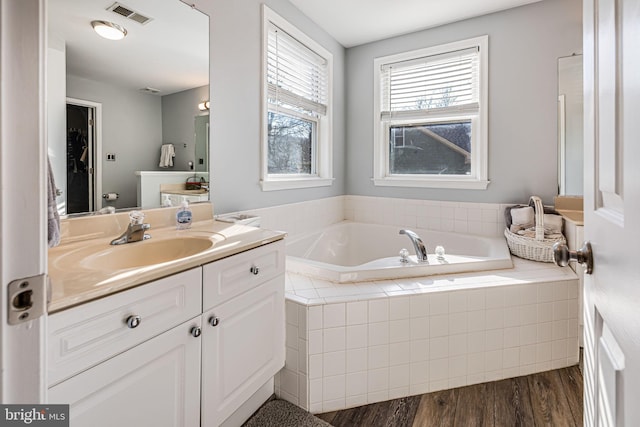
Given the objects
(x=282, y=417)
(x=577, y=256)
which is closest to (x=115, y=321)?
(x=282, y=417)

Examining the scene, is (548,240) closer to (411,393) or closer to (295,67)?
(411,393)

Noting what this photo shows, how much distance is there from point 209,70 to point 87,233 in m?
1.08

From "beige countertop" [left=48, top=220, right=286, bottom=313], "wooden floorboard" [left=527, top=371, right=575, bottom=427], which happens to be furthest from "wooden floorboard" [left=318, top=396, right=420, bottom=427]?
"beige countertop" [left=48, top=220, right=286, bottom=313]

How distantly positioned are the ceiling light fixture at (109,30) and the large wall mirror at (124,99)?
13mm

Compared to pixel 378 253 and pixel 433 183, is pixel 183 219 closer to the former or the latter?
pixel 378 253

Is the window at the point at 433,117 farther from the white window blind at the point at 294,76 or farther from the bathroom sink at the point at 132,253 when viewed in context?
the bathroom sink at the point at 132,253

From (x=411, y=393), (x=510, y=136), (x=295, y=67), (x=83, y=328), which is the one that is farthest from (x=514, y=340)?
(x=295, y=67)

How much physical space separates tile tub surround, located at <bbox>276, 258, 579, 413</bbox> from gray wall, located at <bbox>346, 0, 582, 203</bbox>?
0.98m

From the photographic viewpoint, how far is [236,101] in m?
2.05

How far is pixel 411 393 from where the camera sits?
167 cm

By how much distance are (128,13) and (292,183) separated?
58.2 inches

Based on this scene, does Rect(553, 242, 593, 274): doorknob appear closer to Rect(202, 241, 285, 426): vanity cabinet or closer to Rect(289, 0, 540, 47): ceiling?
Rect(202, 241, 285, 426): vanity cabinet

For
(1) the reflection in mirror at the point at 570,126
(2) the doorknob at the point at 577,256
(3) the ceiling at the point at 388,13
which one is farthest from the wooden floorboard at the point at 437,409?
(3) the ceiling at the point at 388,13

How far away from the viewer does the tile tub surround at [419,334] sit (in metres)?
1.55
